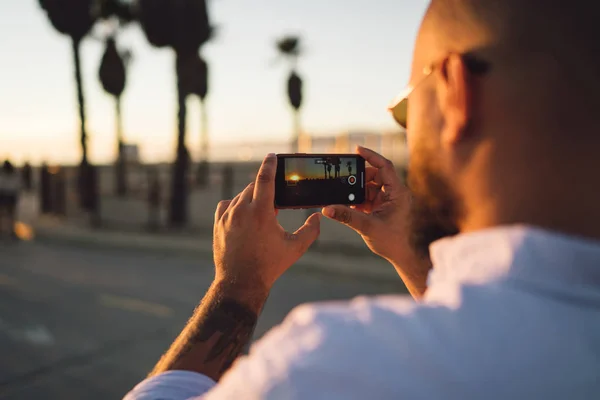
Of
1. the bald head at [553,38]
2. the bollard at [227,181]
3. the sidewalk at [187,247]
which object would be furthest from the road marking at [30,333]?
the bollard at [227,181]

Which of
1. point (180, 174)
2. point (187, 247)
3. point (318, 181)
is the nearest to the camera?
point (318, 181)

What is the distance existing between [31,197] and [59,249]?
18.6 meters

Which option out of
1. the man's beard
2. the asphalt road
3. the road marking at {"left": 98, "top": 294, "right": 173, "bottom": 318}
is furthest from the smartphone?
the road marking at {"left": 98, "top": 294, "right": 173, "bottom": 318}

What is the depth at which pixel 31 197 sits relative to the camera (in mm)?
27859

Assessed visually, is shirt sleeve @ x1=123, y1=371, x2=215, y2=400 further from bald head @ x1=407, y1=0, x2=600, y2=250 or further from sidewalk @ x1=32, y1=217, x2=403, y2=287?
sidewalk @ x1=32, y1=217, x2=403, y2=287

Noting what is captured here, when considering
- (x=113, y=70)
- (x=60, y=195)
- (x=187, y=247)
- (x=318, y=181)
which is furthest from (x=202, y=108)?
(x=318, y=181)

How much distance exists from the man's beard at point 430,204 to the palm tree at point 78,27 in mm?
18001

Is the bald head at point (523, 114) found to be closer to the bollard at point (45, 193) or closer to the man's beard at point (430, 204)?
the man's beard at point (430, 204)

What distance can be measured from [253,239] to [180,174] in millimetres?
14217

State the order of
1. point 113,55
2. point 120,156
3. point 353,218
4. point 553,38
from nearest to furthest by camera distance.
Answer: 1. point 553,38
2. point 353,218
3. point 113,55
4. point 120,156

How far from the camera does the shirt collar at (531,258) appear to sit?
27.6 inches

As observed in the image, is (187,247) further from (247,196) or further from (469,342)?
(469,342)

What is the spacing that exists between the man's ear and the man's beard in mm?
69

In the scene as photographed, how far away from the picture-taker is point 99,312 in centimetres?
593
